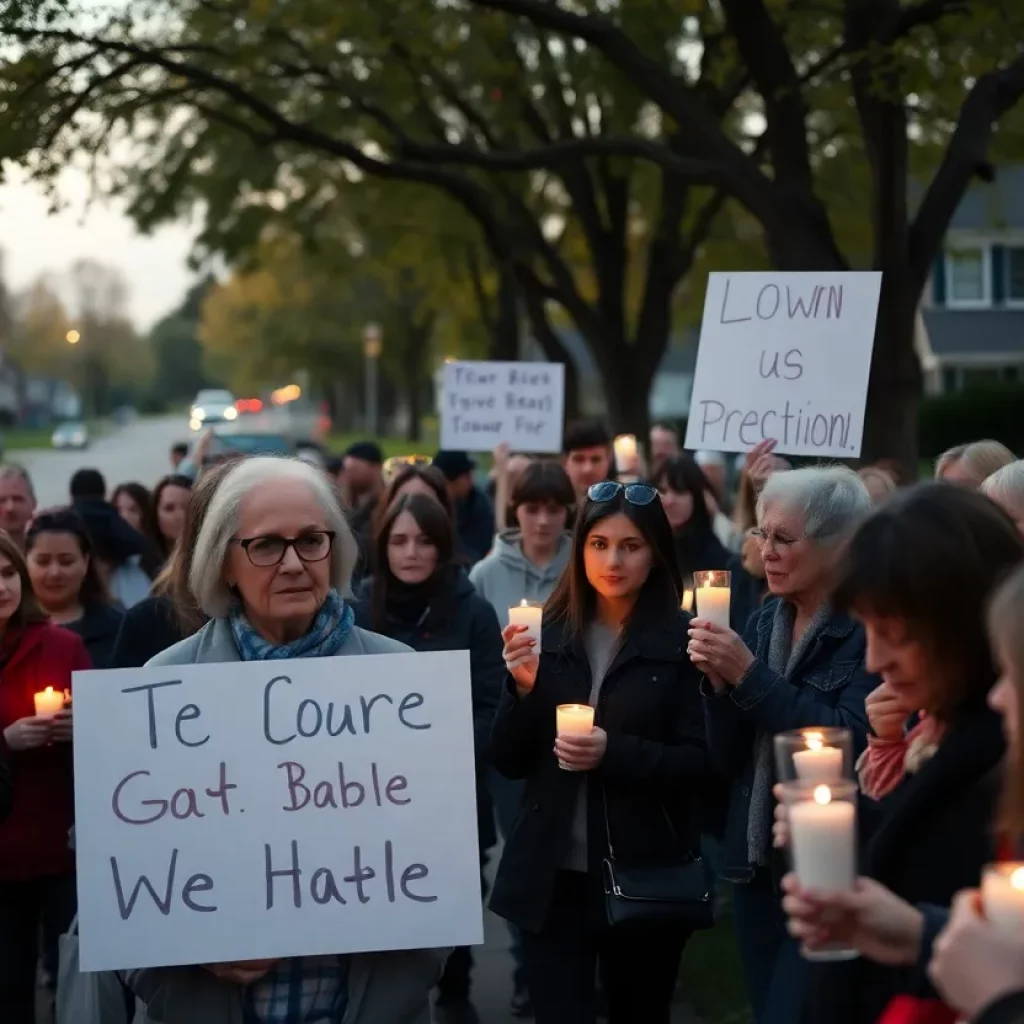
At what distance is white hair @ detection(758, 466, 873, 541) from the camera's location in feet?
16.0

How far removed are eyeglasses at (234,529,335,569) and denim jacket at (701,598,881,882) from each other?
4.01 feet

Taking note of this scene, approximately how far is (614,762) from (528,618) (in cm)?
47

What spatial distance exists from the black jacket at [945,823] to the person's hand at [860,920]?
159mm

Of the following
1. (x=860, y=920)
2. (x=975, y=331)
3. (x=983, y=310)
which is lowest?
(x=860, y=920)

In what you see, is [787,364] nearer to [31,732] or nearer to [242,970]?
[31,732]

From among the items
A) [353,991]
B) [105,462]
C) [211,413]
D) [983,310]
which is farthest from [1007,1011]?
[105,462]

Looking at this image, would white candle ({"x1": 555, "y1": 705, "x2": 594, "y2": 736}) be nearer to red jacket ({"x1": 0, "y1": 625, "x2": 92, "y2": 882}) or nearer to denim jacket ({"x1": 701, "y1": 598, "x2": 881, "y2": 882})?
denim jacket ({"x1": 701, "y1": 598, "x2": 881, "y2": 882})

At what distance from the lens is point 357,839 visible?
12.5 ft

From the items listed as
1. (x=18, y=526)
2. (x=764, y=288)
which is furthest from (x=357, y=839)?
(x=18, y=526)

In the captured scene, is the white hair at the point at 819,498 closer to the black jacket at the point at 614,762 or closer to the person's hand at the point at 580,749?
the black jacket at the point at 614,762

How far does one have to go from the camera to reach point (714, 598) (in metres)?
4.67

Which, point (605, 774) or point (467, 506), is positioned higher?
point (467, 506)

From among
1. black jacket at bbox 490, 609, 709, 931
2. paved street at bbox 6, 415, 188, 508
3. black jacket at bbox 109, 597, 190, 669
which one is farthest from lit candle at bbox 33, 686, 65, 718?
paved street at bbox 6, 415, 188, 508

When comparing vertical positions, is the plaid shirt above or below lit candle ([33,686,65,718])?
below
